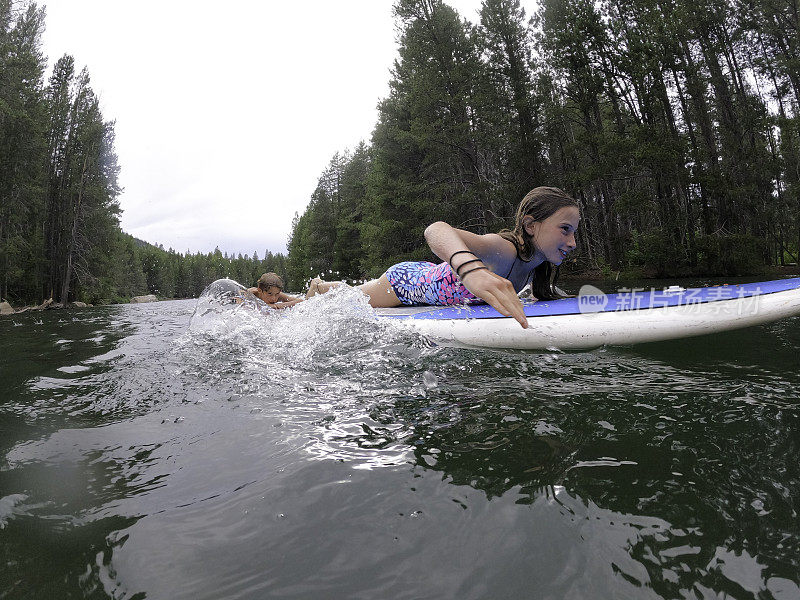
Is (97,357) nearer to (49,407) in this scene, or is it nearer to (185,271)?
(49,407)

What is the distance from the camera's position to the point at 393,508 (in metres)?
1.24

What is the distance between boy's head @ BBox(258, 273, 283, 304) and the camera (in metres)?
6.38

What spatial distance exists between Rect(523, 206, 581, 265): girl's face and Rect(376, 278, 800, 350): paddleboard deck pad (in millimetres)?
533

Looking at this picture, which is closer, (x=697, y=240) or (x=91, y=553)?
(x=91, y=553)

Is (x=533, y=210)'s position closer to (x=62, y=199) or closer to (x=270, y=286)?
(x=270, y=286)

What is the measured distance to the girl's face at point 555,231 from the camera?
3.01 metres

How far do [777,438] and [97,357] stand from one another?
5.33 metres

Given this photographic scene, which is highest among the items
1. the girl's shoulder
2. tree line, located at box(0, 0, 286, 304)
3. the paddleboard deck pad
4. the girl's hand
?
tree line, located at box(0, 0, 286, 304)

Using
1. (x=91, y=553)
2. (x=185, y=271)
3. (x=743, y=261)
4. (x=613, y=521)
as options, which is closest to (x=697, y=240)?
(x=743, y=261)

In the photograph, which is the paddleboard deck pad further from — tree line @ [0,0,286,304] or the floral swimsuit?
tree line @ [0,0,286,304]

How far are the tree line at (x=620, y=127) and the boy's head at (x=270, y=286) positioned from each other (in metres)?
12.5

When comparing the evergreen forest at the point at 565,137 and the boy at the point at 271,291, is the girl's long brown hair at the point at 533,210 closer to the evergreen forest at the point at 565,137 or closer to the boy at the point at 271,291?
the boy at the point at 271,291

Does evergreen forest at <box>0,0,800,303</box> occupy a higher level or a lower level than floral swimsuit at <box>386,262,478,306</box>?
higher

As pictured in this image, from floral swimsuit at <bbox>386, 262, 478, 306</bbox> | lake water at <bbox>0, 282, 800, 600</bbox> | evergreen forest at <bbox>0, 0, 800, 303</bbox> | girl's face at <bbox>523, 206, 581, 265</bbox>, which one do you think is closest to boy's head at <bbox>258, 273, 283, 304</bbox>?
floral swimsuit at <bbox>386, 262, 478, 306</bbox>
